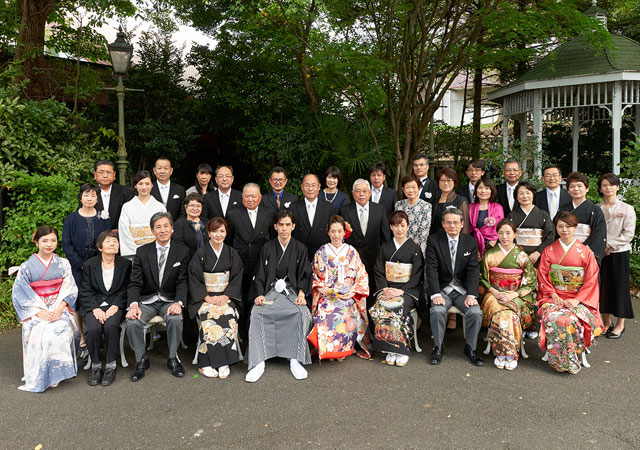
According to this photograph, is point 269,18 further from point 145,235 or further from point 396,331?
point 396,331

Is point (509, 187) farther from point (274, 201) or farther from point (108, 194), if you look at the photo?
point (108, 194)

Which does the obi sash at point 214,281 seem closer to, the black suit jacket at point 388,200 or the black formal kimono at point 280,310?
the black formal kimono at point 280,310

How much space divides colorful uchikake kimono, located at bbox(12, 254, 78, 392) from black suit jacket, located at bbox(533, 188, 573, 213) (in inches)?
194

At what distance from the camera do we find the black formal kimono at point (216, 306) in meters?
4.33

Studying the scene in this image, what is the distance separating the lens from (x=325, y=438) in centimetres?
325

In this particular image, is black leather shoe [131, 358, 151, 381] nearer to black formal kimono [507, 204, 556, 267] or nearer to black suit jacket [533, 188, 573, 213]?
black formal kimono [507, 204, 556, 267]

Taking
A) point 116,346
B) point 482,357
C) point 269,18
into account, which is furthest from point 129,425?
point 269,18

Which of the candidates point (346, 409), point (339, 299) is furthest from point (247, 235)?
point (346, 409)

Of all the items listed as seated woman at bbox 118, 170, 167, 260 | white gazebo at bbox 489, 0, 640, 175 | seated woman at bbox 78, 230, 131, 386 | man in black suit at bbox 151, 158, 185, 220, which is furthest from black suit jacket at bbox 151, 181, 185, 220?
white gazebo at bbox 489, 0, 640, 175

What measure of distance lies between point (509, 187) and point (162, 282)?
3972 mm

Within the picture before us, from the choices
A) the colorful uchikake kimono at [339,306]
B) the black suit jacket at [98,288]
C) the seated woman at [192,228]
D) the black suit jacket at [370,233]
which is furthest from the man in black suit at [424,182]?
the black suit jacket at [98,288]

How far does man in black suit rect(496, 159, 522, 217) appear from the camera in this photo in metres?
5.58

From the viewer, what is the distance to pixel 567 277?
15.2ft

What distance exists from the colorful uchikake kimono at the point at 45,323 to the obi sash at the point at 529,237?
4472 millimetres
